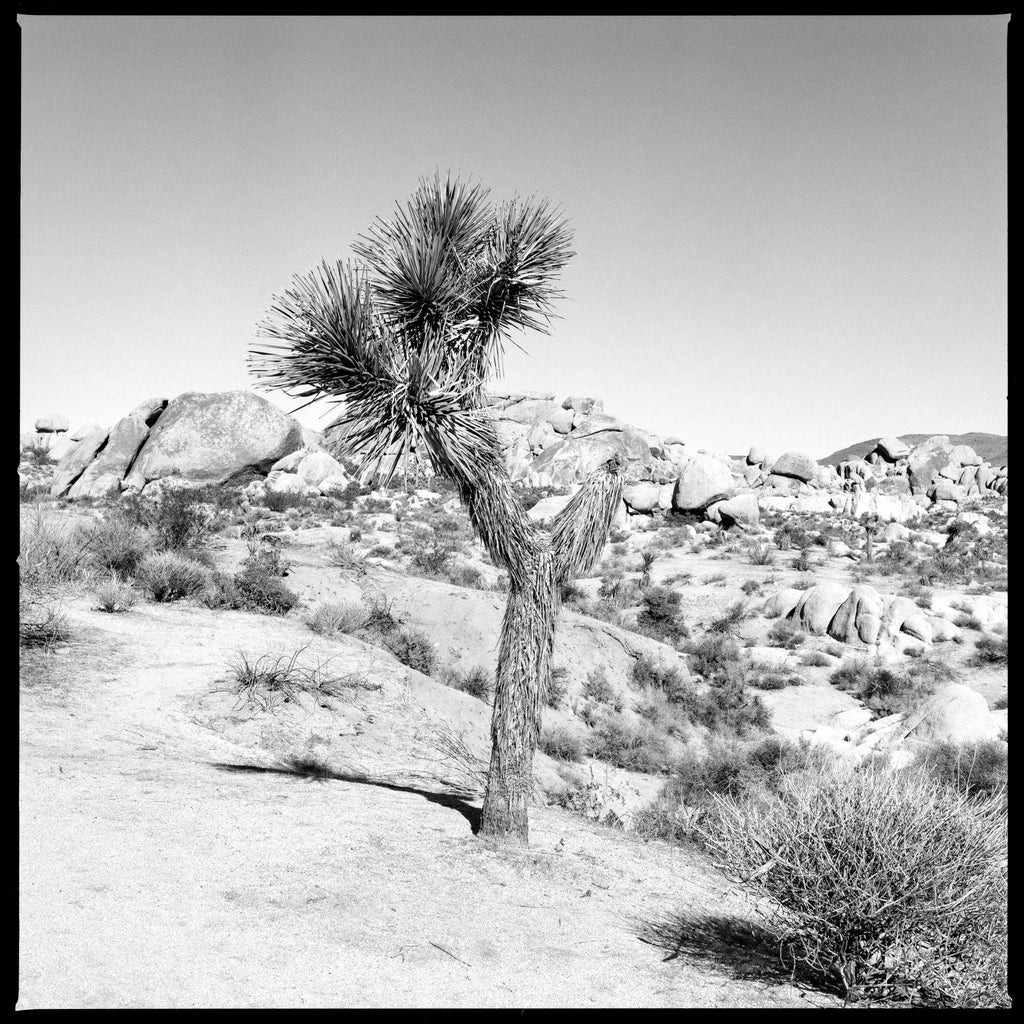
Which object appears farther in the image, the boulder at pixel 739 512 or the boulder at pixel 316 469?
the boulder at pixel 739 512

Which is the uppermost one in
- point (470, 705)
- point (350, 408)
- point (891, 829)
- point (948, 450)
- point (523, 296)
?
point (948, 450)

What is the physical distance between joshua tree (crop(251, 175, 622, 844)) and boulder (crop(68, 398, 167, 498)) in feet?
105

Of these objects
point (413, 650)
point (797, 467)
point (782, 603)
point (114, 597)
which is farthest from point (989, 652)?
point (797, 467)

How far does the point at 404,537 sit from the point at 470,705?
16.4 m

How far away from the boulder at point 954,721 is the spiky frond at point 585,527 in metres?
8.53

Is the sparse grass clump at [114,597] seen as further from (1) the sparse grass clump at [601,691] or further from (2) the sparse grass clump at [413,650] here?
(1) the sparse grass clump at [601,691]

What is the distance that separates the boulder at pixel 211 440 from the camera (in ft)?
116

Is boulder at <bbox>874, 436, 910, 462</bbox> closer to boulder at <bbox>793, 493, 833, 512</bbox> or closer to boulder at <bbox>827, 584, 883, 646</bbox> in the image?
boulder at <bbox>793, 493, 833, 512</bbox>

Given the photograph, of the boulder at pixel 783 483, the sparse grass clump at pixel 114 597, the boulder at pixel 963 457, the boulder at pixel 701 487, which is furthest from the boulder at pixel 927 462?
the sparse grass clump at pixel 114 597

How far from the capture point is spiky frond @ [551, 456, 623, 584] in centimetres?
631

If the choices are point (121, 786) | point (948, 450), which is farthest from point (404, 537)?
point (948, 450)

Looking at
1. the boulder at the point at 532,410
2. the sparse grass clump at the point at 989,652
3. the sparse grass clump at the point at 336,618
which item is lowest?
the sparse grass clump at the point at 989,652

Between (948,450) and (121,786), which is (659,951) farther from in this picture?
(948,450)

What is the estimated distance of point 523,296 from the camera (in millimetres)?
6434
